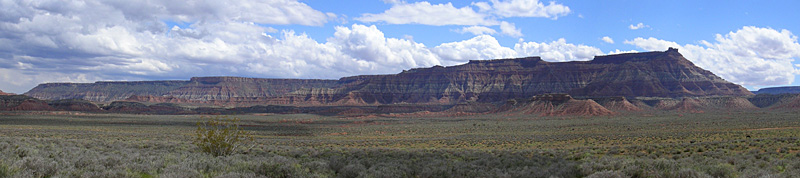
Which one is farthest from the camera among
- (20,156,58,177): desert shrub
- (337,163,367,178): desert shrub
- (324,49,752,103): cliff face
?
(324,49,752,103): cliff face

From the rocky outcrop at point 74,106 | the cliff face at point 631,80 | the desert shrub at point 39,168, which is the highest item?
the cliff face at point 631,80

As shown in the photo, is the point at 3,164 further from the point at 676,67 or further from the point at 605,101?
the point at 676,67

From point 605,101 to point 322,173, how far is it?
13201cm

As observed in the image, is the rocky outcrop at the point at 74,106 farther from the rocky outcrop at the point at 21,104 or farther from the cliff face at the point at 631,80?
the cliff face at the point at 631,80

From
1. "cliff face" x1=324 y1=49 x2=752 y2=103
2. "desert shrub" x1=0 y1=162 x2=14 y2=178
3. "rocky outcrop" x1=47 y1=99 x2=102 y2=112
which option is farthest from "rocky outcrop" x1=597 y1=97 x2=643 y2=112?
"rocky outcrop" x1=47 y1=99 x2=102 y2=112

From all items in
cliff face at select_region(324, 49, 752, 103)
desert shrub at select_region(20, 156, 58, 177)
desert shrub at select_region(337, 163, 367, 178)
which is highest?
cliff face at select_region(324, 49, 752, 103)

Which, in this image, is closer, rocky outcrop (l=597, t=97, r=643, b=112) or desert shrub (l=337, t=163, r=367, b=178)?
desert shrub (l=337, t=163, r=367, b=178)

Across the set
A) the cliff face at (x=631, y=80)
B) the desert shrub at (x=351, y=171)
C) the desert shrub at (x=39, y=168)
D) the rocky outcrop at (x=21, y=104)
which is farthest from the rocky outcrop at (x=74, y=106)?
the desert shrub at (x=351, y=171)

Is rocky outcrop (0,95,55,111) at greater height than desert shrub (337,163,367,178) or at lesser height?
lesser

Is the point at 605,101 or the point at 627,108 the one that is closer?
the point at 627,108

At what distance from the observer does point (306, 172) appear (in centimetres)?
1420

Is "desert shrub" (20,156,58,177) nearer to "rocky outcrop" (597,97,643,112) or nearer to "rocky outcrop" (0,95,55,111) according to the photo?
"rocky outcrop" (597,97,643,112)

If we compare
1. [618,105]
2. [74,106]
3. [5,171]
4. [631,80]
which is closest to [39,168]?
[5,171]

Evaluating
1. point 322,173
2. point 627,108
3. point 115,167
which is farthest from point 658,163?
point 627,108
